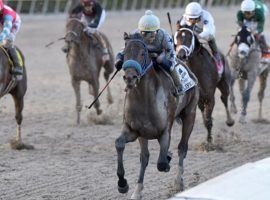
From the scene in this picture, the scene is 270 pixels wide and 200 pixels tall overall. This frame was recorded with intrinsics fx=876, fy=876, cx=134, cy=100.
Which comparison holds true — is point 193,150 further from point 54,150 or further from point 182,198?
point 182,198

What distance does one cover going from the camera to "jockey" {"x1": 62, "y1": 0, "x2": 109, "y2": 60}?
574 inches

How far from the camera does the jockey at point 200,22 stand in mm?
11531

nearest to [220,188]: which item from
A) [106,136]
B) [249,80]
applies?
[106,136]

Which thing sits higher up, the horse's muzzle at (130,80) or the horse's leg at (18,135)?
the horse's muzzle at (130,80)

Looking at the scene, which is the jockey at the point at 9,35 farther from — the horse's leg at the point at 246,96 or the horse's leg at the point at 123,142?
the horse's leg at the point at 123,142

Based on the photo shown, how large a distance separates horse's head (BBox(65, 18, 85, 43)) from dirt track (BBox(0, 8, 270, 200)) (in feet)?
4.21

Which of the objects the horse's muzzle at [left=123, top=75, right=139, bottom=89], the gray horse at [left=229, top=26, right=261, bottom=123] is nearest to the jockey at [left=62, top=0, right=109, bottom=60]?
the gray horse at [left=229, top=26, right=261, bottom=123]

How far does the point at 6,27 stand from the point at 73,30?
8.23ft

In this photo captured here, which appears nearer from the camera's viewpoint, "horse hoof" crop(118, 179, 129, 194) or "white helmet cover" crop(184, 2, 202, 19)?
"horse hoof" crop(118, 179, 129, 194)

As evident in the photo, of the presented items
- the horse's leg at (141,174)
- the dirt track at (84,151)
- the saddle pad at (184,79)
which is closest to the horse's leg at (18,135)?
the dirt track at (84,151)

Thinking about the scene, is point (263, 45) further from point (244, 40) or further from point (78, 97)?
point (78, 97)

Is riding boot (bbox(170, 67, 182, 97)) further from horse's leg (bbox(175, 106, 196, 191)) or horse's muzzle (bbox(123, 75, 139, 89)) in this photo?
horse's muzzle (bbox(123, 75, 139, 89))

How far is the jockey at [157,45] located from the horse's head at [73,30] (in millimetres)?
5371

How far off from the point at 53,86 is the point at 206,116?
7.48 m
